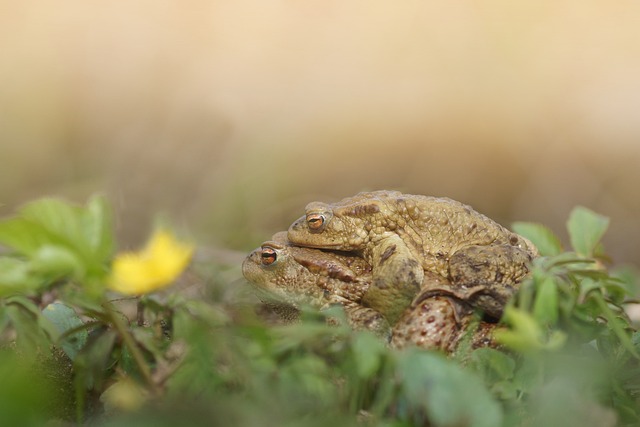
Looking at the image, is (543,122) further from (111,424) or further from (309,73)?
(111,424)

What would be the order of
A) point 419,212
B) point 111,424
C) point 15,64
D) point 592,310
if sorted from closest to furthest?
point 111,424 → point 592,310 → point 419,212 → point 15,64

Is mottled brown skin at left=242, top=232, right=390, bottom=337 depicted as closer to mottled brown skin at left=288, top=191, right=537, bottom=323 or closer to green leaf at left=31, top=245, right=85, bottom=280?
mottled brown skin at left=288, top=191, right=537, bottom=323

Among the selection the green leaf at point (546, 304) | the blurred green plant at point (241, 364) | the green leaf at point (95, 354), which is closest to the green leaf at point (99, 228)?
the blurred green plant at point (241, 364)

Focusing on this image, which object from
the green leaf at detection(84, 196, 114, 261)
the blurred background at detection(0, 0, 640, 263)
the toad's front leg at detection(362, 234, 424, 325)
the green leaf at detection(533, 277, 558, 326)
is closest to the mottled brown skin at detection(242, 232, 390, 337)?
the toad's front leg at detection(362, 234, 424, 325)

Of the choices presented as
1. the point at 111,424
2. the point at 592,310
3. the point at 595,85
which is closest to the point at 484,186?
the point at 595,85

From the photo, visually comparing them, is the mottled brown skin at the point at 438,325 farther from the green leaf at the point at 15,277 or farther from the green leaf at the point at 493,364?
the green leaf at the point at 15,277
